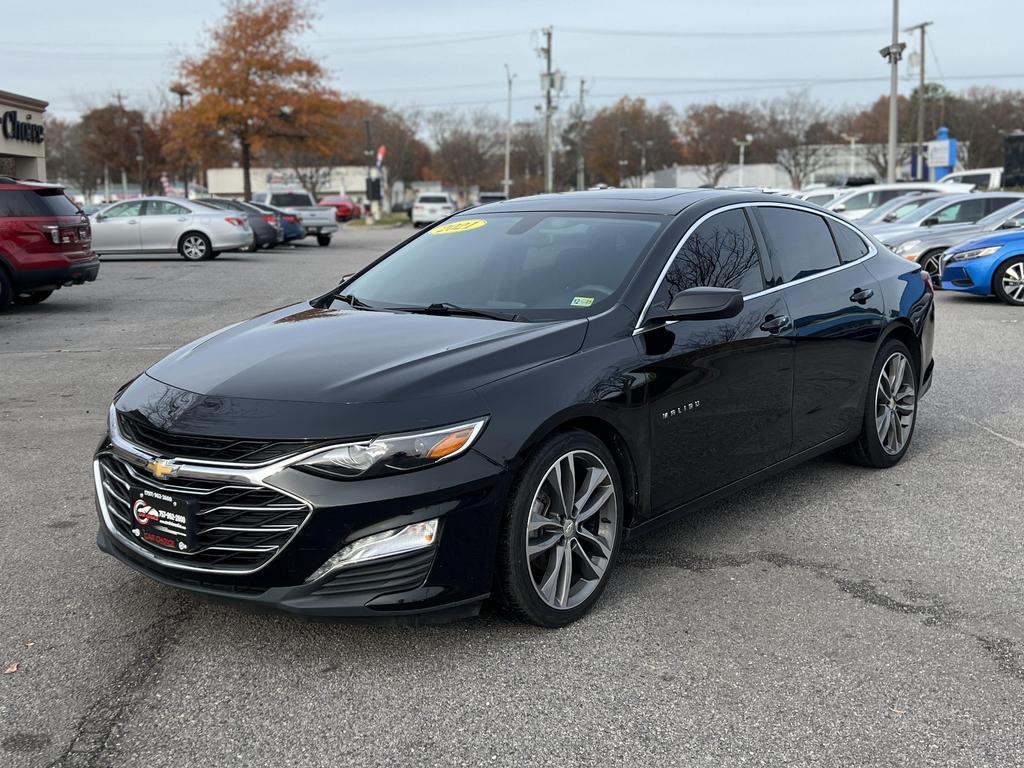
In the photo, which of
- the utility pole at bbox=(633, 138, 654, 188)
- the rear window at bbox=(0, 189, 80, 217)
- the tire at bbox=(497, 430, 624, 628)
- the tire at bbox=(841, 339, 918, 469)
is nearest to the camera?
the tire at bbox=(497, 430, 624, 628)

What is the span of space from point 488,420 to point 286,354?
93 cm

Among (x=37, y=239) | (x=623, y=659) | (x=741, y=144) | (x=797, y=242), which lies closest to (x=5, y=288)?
(x=37, y=239)

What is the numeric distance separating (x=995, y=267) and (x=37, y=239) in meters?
13.0

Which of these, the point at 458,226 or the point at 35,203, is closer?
the point at 458,226

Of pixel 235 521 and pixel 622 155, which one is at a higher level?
pixel 622 155

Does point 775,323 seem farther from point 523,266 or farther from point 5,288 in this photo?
point 5,288

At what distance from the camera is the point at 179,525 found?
3531 mm

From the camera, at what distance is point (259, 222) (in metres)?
29.7

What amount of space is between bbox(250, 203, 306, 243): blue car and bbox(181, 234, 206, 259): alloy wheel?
570 centimetres

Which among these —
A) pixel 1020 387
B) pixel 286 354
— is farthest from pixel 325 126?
pixel 286 354

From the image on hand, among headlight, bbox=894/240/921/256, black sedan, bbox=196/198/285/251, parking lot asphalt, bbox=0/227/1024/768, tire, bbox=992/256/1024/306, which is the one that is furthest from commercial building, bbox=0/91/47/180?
parking lot asphalt, bbox=0/227/1024/768

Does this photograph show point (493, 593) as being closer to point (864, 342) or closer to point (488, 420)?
point (488, 420)

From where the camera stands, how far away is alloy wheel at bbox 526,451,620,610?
3.80 meters

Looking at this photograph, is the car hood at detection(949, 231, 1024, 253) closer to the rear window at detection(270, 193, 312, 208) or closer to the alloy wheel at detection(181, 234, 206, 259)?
the alloy wheel at detection(181, 234, 206, 259)
